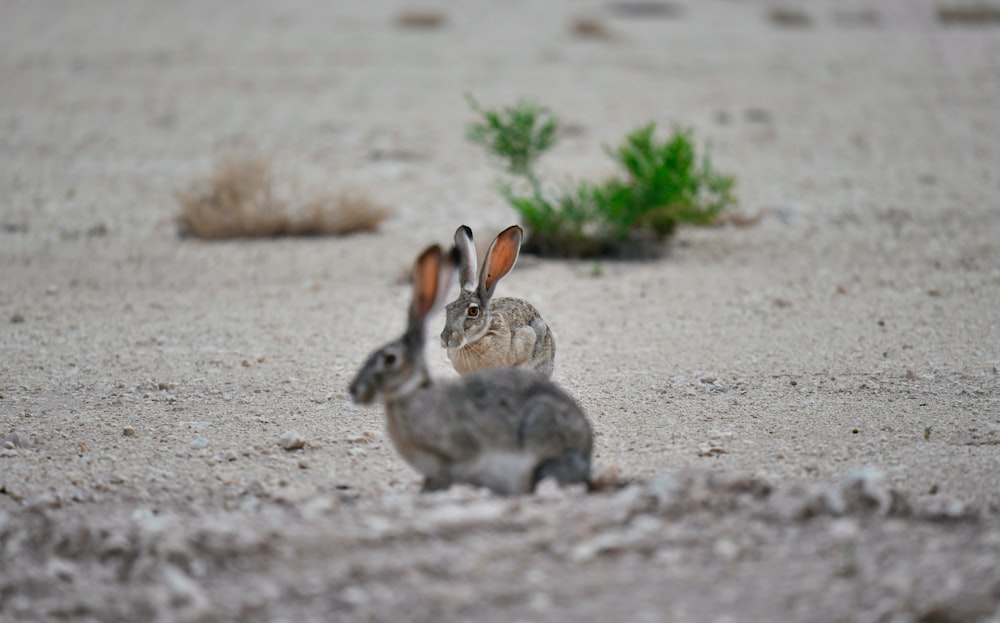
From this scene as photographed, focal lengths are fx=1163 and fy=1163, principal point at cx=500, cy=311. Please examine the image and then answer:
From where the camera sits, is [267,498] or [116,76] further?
[116,76]

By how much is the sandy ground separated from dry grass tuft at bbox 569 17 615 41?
175 inches

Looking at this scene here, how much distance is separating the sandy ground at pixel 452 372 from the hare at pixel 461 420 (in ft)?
0.48

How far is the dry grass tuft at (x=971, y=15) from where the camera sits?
2669 cm

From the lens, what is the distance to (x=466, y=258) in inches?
240

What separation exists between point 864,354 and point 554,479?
10.9ft

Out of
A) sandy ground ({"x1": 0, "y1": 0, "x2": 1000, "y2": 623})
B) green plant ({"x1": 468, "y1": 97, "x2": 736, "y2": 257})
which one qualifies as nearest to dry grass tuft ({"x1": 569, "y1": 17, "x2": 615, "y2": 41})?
sandy ground ({"x1": 0, "y1": 0, "x2": 1000, "y2": 623})

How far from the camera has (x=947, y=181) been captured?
12.6m

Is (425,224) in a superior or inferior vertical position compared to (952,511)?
superior

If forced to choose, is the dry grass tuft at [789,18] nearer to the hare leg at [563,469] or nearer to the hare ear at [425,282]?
the hare leg at [563,469]

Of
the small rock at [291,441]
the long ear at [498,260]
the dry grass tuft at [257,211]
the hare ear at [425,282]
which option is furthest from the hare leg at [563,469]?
the dry grass tuft at [257,211]

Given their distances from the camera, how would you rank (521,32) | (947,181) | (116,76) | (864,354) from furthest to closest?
(521,32) → (116,76) → (947,181) → (864,354)

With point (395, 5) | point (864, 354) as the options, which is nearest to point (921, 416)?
point (864, 354)

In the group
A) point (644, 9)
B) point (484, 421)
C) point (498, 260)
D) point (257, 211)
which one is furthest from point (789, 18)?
point (484, 421)

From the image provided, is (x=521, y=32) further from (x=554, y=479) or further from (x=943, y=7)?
(x=554, y=479)
